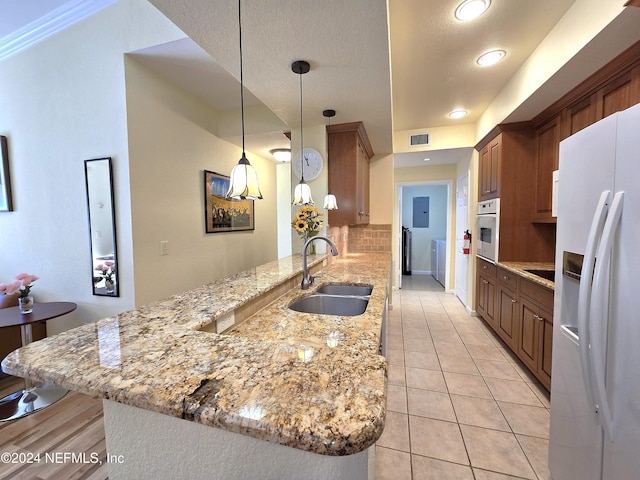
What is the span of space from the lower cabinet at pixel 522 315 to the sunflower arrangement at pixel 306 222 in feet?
6.13

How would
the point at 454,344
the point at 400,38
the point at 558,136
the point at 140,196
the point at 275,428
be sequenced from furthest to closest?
the point at 454,344, the point at 558,136, the point at 140,196, the point at 400,38, the point at 275,428

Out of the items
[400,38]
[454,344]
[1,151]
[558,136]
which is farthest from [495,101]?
[1,151]

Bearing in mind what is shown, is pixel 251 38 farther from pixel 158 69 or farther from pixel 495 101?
pixel 495 101

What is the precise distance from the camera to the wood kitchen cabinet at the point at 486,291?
3.09 meters

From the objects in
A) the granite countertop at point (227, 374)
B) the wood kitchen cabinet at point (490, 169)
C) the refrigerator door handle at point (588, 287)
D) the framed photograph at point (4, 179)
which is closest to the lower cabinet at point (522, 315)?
the wood kitchen cabinet at point (490, 169)

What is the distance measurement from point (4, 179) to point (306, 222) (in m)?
3.00

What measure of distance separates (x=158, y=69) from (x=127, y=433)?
271 centimetres

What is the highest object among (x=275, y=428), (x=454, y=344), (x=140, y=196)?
(x=140, y=196)

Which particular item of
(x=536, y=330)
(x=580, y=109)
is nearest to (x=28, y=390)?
(x=536, y=330)

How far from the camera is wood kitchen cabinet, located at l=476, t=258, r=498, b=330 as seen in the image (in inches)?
122

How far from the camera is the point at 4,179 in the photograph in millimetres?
2607

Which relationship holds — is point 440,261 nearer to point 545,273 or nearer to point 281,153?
point 545,273

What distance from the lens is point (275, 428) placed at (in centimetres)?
47

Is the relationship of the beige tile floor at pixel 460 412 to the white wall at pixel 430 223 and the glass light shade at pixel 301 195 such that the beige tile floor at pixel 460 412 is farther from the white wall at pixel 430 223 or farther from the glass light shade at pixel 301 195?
the white wall at pixel 430 223
